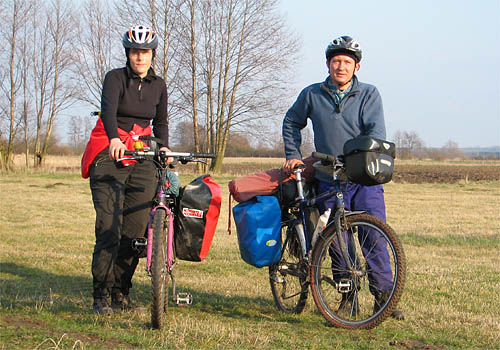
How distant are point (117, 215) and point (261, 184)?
127 cm

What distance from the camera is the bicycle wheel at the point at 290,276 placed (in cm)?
497

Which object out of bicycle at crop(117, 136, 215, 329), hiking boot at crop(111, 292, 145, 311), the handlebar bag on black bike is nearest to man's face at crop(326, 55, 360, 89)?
bicycle at crop(117, 136, 215, 329)

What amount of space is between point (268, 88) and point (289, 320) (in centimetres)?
2813

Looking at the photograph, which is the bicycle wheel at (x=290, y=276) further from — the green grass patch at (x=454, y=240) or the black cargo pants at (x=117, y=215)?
the green grass patch at (x=454, y=240)

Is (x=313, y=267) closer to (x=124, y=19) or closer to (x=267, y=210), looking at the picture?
(x=267, y=210)

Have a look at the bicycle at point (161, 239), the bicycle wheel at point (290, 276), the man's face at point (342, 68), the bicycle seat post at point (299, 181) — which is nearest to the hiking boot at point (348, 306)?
the bicycle wheel at point (290, 276)

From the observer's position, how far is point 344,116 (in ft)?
16.4

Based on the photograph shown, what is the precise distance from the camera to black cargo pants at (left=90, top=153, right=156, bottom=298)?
5.11 meters

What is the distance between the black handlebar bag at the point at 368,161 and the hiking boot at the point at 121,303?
7.35 ft

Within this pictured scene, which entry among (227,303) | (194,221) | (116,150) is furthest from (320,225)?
(116,150)

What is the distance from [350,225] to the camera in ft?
14.9

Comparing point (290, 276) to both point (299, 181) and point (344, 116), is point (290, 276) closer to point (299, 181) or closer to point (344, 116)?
point (299, 181)

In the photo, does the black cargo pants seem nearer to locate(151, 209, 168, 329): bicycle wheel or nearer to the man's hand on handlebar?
locate(151, 209, 168, 329): bicycle wheel

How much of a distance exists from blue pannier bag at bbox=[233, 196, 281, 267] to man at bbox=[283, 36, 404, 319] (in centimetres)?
39
